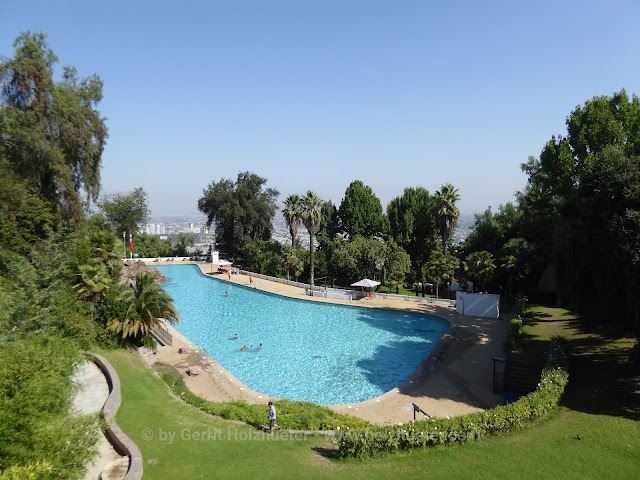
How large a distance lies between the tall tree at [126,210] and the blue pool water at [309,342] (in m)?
34.3

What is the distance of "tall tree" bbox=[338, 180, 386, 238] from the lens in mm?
54844

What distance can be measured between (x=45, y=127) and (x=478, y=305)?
33.5 m

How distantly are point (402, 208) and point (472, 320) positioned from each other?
22117mm

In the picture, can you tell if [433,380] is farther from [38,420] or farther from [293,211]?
[293,211]

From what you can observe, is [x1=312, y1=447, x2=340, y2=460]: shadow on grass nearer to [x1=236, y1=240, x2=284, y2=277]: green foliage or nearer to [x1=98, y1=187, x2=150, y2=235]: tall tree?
[x1=236, y1=240, x2=284, y2=277]: green foliage

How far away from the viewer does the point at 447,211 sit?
126 ft

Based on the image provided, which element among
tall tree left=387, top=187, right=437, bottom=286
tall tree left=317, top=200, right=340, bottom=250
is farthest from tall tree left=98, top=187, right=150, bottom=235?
tall tree left=387, top=187, right=437, bottom=286

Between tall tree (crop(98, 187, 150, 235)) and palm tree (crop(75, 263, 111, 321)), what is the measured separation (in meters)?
49.2

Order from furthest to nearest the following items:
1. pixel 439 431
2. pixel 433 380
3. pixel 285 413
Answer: pixel 433 380 → pixel 285 413 → pixel 439 431

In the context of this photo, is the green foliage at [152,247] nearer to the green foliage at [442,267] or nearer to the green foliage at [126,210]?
the green foliage at [126,210]

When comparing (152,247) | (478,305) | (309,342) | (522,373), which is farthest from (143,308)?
(152,247)

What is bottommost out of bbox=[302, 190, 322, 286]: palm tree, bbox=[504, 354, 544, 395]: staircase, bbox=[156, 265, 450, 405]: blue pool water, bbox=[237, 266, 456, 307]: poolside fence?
bbox=[156, 265, 450, 405]: blue pool water

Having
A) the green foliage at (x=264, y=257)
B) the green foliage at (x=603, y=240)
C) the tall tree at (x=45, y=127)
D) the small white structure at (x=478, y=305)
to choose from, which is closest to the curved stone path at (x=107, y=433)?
the tall tree at (x=45, y=127)

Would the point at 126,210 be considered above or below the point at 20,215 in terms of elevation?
above
